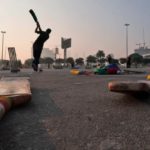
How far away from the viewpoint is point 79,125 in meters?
3.72

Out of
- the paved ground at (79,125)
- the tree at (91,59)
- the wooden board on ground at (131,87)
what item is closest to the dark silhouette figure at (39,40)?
the paved ground at (79,125)

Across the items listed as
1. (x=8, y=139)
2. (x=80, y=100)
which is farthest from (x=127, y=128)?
(x=80, y=100)

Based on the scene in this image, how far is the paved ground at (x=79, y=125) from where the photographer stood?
3074 mm

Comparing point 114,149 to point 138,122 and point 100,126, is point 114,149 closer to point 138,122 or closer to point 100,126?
point 100,126

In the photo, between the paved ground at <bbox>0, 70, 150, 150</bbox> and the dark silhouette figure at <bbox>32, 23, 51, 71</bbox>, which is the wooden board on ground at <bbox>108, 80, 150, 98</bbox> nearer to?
the paved ground at <bbox>0, 70, 150, 150</bbox>

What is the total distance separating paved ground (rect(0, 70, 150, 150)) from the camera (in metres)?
3.07

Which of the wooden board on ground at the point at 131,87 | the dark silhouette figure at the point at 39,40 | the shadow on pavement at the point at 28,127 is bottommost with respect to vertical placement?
the shadow on pavement at the point at 28,127

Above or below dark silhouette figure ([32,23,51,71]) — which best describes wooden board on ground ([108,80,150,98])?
below

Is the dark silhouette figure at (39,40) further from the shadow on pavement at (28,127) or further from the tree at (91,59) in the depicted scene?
the tree at (91,59)

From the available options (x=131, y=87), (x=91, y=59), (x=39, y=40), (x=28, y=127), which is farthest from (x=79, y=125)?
(x=91, y=59)

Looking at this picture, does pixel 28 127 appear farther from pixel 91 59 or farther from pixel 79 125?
pixel 91 59

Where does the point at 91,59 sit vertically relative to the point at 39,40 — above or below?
above

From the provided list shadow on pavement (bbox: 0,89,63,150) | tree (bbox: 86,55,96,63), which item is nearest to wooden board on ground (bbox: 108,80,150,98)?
shadow on pavement (bbox: 0,89,63,150)

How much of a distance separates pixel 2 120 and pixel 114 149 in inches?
66.8
